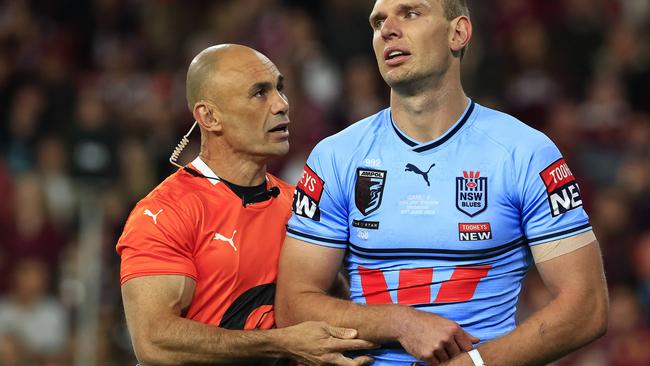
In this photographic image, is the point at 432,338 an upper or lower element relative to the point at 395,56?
lower

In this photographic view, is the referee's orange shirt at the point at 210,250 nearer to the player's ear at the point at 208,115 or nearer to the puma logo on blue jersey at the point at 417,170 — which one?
the player's ear at the point at 208,115

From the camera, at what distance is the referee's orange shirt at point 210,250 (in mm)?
4820

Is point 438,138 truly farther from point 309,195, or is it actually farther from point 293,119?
point 293,119

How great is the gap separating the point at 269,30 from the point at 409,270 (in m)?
7.63

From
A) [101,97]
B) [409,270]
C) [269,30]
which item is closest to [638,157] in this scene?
[269,30]

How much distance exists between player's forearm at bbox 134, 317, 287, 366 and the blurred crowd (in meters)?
4.79

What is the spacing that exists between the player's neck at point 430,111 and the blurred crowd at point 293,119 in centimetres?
481

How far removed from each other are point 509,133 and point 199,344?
1483 mm

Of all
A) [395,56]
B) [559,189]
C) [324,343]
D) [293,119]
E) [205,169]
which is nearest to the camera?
[559,189]

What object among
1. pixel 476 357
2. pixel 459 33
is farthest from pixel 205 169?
pixel 476 357

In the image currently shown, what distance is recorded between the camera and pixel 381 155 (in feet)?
14.8

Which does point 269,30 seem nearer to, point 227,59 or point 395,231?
point 227,59

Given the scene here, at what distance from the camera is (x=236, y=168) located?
523 centimetres

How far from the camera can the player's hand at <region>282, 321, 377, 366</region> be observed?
4.36 meters
